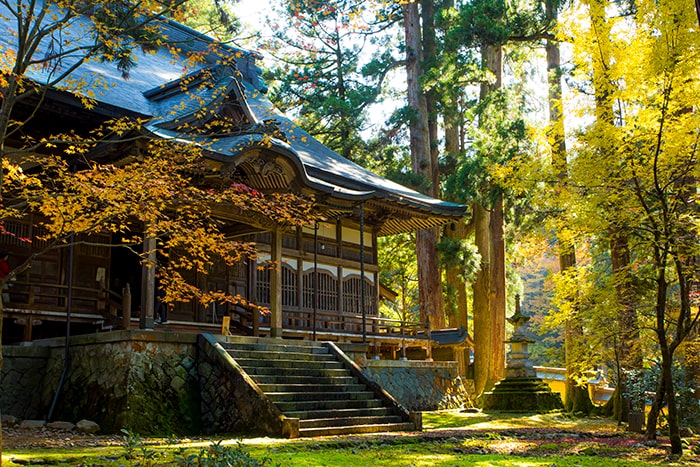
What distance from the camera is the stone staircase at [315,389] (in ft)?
37.0

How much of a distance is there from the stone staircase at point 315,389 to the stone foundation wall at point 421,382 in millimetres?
2628

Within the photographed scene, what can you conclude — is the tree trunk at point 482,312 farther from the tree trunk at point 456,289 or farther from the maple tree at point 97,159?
the maple tree at point 97,159

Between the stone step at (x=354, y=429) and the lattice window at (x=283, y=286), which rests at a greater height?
the lattice window at (x=283, y=286)

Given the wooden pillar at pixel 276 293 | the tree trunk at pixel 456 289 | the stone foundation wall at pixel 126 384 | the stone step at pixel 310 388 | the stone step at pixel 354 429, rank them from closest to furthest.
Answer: the stone step at pixel 354 429 → the stone foundation wall at pixel 126 384 → the stone step at pixel 310 388 → the wooden pillar at pixel 276 293 → the tree trunk at pixel 456 289

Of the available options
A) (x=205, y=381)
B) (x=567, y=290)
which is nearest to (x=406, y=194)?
(x=567, y=290)

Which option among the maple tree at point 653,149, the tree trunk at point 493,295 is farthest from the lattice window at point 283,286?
the maple tree at point 653,149

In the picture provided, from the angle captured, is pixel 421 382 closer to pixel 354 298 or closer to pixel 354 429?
pixel 354 298

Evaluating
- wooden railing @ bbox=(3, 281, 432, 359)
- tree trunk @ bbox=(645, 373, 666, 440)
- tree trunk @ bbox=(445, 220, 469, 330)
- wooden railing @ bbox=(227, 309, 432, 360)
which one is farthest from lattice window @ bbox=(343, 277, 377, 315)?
tree trunk @ bbox=(645, 373, 666, 440)

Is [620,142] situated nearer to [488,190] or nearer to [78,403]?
[78,403]

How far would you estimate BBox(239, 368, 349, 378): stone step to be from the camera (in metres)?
12.0

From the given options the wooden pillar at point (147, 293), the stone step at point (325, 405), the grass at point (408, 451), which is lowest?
the grass at point (408, 451)

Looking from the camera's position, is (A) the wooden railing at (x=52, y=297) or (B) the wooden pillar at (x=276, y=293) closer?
(A) the wooden railing at (x=52, y=297)

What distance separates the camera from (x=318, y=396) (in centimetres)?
1204

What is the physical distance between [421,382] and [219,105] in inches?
369
